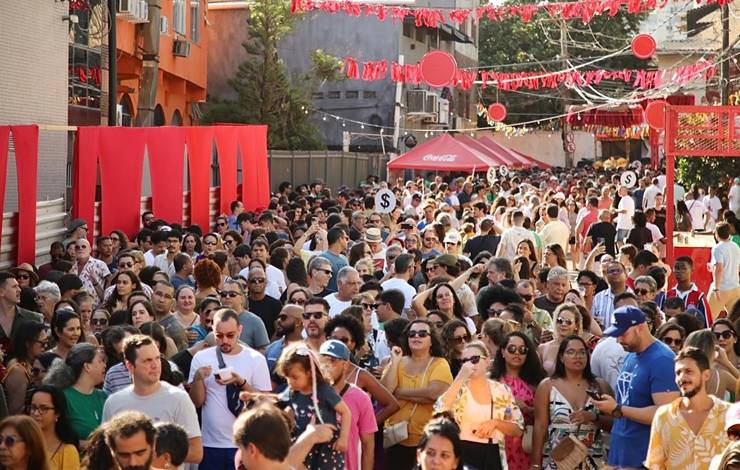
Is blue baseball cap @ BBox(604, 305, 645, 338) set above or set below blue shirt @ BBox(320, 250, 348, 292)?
above

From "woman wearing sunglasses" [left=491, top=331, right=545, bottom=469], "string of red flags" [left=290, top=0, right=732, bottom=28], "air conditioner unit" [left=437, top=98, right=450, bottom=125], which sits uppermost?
"string of red flags" [left=290, top=0, right=732, bottom=28]

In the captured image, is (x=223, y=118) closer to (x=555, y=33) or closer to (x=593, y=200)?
(x=593, y=200)

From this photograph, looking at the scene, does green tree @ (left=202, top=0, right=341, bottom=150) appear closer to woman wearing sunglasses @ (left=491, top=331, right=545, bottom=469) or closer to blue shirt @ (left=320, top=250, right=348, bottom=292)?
blue shirt @ (left=320, top=250, right=348, bottom=292)

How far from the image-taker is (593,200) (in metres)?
24.5

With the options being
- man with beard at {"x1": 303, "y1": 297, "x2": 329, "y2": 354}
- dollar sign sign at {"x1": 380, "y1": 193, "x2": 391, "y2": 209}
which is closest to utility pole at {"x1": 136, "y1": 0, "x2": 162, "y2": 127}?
dollar sign sign at {"x1": 380, "y1": 193, "x2": 391, "y2": 209}

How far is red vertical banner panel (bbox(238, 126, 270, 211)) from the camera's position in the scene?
86.4ft

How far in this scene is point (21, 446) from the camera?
21.6 feet

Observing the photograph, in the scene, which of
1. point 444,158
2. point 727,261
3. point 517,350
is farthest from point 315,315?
point 444,158

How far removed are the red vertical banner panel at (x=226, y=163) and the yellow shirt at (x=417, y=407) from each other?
51.3 ft

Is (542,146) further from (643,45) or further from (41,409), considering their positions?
(41,409)

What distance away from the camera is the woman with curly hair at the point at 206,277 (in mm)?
12562

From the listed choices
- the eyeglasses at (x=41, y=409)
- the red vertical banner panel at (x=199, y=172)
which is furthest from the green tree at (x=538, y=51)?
the eyeglasses at (x=41, y=409)

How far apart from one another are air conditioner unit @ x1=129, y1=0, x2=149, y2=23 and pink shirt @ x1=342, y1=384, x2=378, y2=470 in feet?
67.9

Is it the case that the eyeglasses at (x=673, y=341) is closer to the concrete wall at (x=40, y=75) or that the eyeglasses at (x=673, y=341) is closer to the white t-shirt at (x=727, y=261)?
the white t-shirt at (x=727, y=261)
